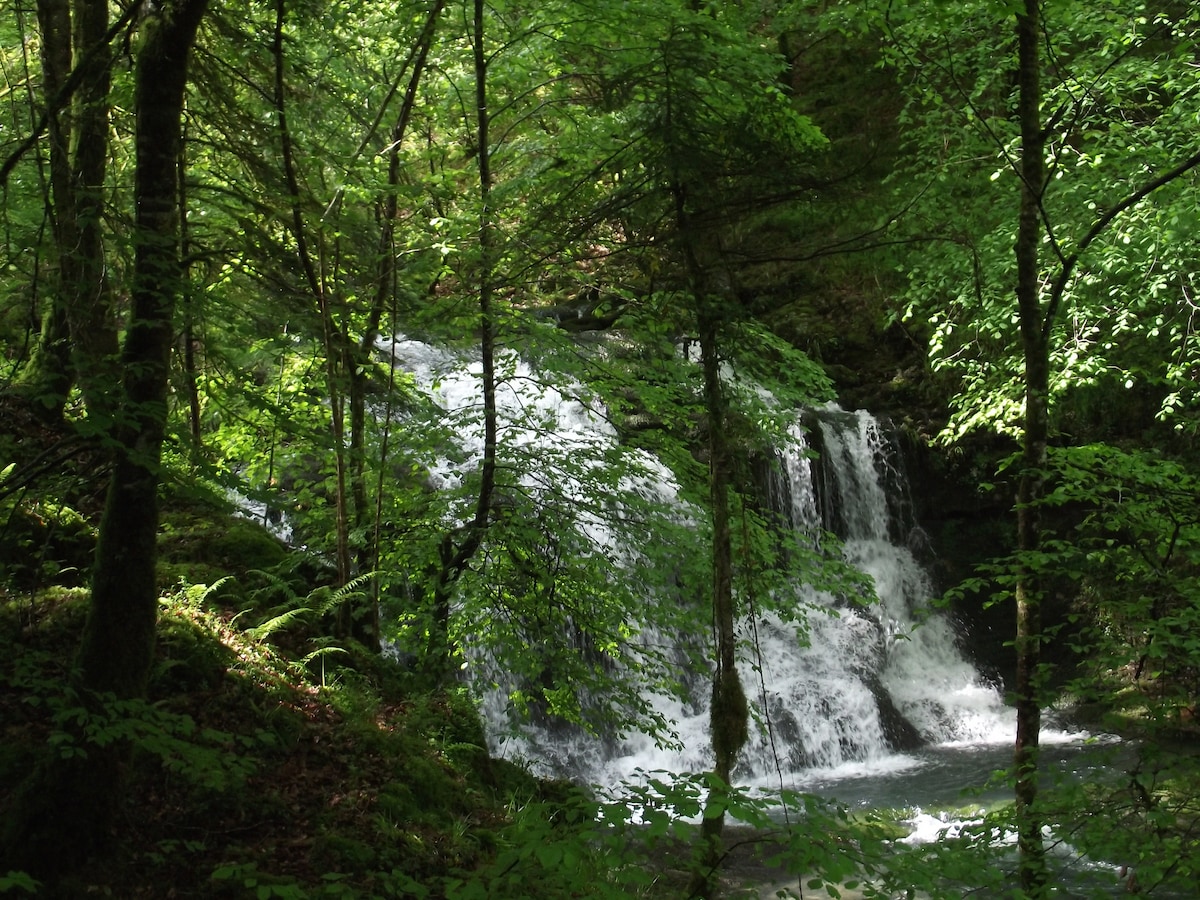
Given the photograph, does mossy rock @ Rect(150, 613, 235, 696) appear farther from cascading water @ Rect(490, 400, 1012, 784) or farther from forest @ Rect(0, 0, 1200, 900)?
cascading water @ Rect(490, 400, 1012, 784)

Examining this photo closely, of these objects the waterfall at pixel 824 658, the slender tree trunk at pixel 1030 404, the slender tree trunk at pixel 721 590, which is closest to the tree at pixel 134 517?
the slender tree trunk at pixel 721 590

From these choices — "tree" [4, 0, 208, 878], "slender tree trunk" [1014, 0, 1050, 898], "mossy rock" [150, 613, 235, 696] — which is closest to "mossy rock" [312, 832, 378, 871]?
"tree" [4, 0, 208, 878]

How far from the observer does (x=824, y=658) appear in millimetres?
12359

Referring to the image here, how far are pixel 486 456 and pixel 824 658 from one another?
7724mm

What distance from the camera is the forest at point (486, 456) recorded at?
11.8 ft

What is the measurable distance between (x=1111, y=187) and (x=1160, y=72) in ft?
4.39

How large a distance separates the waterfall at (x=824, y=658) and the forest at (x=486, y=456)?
0.23 meters

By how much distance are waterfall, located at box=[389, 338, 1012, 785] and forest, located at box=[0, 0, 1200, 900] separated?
23 cm

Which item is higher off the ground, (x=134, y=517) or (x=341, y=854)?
(x=134, y=517)

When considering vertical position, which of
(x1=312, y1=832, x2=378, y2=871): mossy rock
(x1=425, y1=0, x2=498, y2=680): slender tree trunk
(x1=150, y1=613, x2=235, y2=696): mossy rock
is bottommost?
(x1=312, y1=832, x2=378, y2=871): mossy rock

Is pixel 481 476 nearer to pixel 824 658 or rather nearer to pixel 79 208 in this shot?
pixel 79 208

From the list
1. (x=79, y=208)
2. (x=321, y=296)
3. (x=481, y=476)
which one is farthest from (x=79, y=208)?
(x=481, y=476)

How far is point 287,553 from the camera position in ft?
24.5

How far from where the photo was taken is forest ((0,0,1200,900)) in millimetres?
3586
